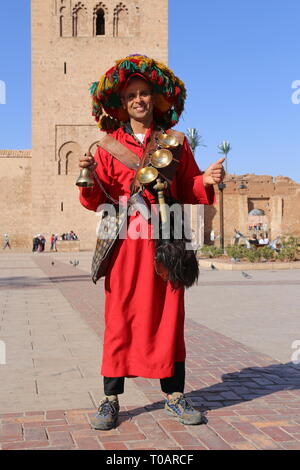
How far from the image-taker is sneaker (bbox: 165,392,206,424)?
3074 millimetres

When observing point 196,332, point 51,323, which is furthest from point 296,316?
point 51,323

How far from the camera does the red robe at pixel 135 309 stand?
312 cm

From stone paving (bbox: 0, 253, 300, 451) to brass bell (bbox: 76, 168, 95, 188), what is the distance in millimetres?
1274

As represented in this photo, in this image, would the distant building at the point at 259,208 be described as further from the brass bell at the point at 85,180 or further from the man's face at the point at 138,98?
the brass bell at the point at 85,180

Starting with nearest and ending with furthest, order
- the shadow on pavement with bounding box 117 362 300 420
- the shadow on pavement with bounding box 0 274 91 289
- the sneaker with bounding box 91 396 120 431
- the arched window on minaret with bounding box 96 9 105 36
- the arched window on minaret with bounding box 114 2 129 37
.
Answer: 1. the sneaker with bounding box 91 396 120 431
2. the shadow on pavement with bounding box 117 362 300 420
3. the shadow on pavement with bounding box 0 274 91 289
4. the arched window on minaret with bounding box 114 2 129 37
5. the arched window on minaret with bounding box 96 9 105 36

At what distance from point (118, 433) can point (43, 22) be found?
1366 inches

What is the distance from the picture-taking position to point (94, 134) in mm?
34500

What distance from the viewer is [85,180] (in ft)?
10.0

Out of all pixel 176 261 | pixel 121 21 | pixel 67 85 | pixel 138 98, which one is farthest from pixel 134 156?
pixel 121 21

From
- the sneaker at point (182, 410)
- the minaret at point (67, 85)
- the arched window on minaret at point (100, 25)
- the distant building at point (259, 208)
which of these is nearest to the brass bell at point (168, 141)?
the sneaker at point (182, 410)

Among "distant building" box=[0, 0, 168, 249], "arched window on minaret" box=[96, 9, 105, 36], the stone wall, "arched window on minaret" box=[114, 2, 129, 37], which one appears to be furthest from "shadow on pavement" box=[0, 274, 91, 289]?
"arched window on minaret" box=[96, 9, 105, 36]

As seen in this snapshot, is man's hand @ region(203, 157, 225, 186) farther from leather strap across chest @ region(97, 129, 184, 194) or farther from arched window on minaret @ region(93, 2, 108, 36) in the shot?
arched window on minaret @ region(93, 2, 108, 36)

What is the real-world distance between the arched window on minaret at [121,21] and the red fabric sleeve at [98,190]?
3333 cm
